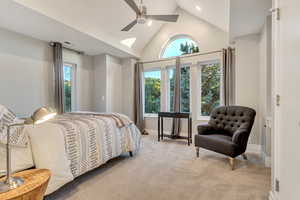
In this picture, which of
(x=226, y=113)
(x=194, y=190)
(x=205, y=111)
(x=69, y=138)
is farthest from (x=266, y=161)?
(x=69, y=138)

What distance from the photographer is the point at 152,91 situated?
553cm

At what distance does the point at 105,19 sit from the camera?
375 cm

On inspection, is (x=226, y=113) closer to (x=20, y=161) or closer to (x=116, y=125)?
(x=116, y=125)

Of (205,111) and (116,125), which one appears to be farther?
(205,111)

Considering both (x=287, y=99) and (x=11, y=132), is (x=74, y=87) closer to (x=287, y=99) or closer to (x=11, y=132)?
(x=11, y=132)

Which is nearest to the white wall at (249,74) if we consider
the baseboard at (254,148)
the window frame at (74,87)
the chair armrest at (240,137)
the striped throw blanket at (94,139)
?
the baseboard at (254,148)

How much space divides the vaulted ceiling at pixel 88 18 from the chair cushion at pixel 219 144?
217 centimetres

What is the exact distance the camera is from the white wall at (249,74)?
3.53 m

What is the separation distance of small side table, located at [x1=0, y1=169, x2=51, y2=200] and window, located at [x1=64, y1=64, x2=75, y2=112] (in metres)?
3.50

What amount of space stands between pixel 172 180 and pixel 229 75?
2824 millimetres

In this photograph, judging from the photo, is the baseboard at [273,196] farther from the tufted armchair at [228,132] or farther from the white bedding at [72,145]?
the white bedding at [72,145]

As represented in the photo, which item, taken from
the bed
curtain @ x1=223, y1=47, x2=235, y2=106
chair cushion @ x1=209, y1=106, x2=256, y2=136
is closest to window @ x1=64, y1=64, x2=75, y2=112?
the bed

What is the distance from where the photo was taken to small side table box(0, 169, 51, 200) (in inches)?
43.3

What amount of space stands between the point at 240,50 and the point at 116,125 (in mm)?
3088
